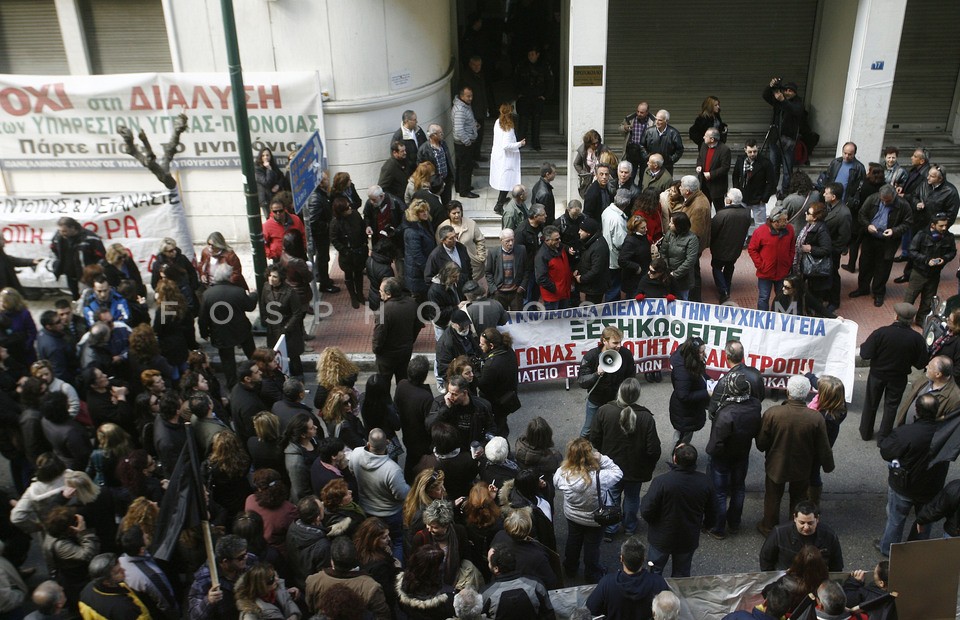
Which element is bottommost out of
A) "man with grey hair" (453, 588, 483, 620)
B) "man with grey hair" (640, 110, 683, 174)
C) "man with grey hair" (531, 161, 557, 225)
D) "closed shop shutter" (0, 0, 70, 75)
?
"man with grey hair" (453, 588, 483, 620)

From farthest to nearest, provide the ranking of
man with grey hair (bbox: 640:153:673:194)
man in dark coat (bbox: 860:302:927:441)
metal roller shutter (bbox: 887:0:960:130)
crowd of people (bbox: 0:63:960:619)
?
metal roller shutter (bbox: 887:0:960:130) < man with grey hair (bbox: 640:153:673:194) < man in dark coat (bbox: 860:302:927:441) < crowd of people (bbox: 0:63:960:619)

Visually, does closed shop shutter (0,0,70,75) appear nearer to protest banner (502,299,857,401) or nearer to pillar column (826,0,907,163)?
protest banner (502,299,857,401)

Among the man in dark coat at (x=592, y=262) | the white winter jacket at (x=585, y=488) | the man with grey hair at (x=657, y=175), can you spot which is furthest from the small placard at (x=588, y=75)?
the white winter jacket at (x=585, y=488)

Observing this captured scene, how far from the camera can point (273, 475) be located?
649 centimetres

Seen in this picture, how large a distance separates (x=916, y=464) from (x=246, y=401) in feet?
18.2

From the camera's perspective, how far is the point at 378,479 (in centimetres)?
695

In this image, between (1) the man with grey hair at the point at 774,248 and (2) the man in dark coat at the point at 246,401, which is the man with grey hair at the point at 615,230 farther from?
(2) the man in dark coat at the point at 246,401

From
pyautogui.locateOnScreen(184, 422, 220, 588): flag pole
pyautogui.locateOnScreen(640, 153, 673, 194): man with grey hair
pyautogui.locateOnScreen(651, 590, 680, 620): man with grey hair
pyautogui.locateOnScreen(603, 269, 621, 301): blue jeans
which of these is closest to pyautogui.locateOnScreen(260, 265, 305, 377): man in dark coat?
pyautogui.locateOnScreen(603, 269, 621, 301): blue jeans

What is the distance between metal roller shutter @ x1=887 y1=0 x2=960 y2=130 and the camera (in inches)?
Result: 619

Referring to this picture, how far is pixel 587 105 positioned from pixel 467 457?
795 centimetres

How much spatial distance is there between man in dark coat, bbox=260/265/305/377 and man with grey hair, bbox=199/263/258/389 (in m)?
0.20

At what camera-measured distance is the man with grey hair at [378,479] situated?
6.91m

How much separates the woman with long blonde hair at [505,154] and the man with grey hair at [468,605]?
8785mm

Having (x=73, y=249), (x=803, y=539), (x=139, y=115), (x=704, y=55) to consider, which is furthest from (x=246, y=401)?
(x=704, y=55)
